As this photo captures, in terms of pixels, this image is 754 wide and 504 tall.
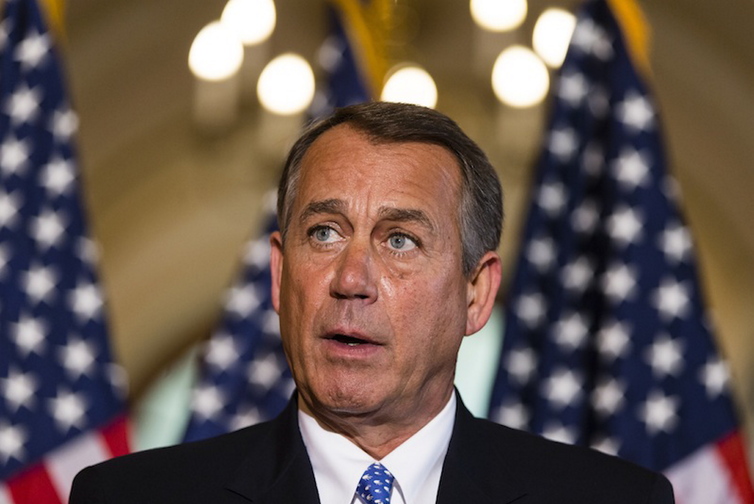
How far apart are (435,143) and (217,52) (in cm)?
352

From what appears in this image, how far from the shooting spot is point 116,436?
404 centimetres

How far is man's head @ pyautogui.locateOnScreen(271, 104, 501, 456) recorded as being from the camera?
2.37 meters

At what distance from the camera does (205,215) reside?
11.9 meters

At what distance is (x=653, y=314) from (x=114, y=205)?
7365 mm

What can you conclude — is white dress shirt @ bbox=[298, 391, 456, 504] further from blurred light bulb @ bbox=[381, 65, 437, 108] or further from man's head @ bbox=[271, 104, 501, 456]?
blurred light bulb @ bbox=[381, 65, 437, 108]

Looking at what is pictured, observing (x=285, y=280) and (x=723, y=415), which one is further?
(x=723, y=415)

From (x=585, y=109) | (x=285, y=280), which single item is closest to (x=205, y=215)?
(x=585, y=109)

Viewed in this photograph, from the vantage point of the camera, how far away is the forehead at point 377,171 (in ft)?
8.17

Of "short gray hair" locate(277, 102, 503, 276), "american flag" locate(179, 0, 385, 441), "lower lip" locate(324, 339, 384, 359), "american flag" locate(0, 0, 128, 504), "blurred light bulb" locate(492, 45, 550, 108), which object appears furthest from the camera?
"blurred light bulb" locate(492, 45, 550, 108)

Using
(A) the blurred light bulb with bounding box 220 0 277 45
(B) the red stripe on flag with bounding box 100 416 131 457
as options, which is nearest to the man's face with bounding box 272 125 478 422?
(B) the red stripe on flag with bounding box 100 416 131 457

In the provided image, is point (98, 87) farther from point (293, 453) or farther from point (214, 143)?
point (293, 453)

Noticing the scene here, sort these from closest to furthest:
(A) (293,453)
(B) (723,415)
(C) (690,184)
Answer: (A) (293,453) → (B) (723,415) → (C) (690,184)

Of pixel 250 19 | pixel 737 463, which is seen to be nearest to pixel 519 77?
pixel 250 19

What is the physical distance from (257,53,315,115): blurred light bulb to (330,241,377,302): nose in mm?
3913
